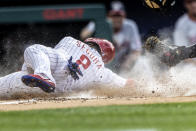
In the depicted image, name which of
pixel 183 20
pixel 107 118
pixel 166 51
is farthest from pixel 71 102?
pixel 183 20

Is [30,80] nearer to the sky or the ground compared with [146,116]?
nearer to the sky

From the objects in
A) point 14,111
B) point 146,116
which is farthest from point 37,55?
point 146,116

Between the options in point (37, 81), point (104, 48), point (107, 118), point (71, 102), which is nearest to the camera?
point (107, 118)

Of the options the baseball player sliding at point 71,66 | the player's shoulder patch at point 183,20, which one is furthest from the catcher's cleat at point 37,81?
the player's shoulder patch at point 183,20

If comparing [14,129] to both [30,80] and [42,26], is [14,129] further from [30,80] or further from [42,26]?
[42,26]

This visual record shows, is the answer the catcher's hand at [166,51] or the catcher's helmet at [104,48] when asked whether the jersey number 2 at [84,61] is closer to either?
the catcher's helmet at [104,48]

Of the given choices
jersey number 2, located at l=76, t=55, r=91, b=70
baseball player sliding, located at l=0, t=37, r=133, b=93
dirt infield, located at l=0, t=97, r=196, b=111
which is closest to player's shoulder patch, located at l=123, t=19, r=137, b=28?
baseball player sliding, located at l=0, t=37, r=133, b=93

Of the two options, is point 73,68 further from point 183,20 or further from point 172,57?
point 183,20
